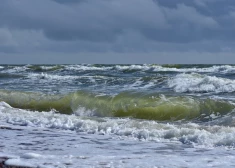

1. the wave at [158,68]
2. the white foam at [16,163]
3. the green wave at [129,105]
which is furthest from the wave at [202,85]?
the wave at [158,68]

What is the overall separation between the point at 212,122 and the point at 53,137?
3.14 meters

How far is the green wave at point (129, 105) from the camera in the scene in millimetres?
9456

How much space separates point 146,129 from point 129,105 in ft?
11.6

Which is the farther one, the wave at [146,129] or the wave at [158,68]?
the wave at [158,68]

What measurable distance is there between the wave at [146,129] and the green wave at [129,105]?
1.77 metres

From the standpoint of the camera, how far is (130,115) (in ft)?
32.6

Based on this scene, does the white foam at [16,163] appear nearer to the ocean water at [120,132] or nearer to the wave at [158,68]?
the ocean water at [120,132]

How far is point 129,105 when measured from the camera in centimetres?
1058

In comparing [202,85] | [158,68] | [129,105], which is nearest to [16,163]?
[129,105]

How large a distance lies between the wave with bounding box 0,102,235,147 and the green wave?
1.77 m

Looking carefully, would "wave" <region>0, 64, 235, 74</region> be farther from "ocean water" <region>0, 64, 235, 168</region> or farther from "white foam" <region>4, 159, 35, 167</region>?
"white foam" <region>4, 159, 35, 167</region>

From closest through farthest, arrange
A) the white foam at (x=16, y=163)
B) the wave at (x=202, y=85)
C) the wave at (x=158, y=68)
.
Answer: the white foam at (x=16, y=163), the wave at (x=202, y=85), the wave at (x=158, y=68)

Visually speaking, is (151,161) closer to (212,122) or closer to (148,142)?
(148,142)

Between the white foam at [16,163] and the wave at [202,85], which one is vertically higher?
the wave at [202,85]
